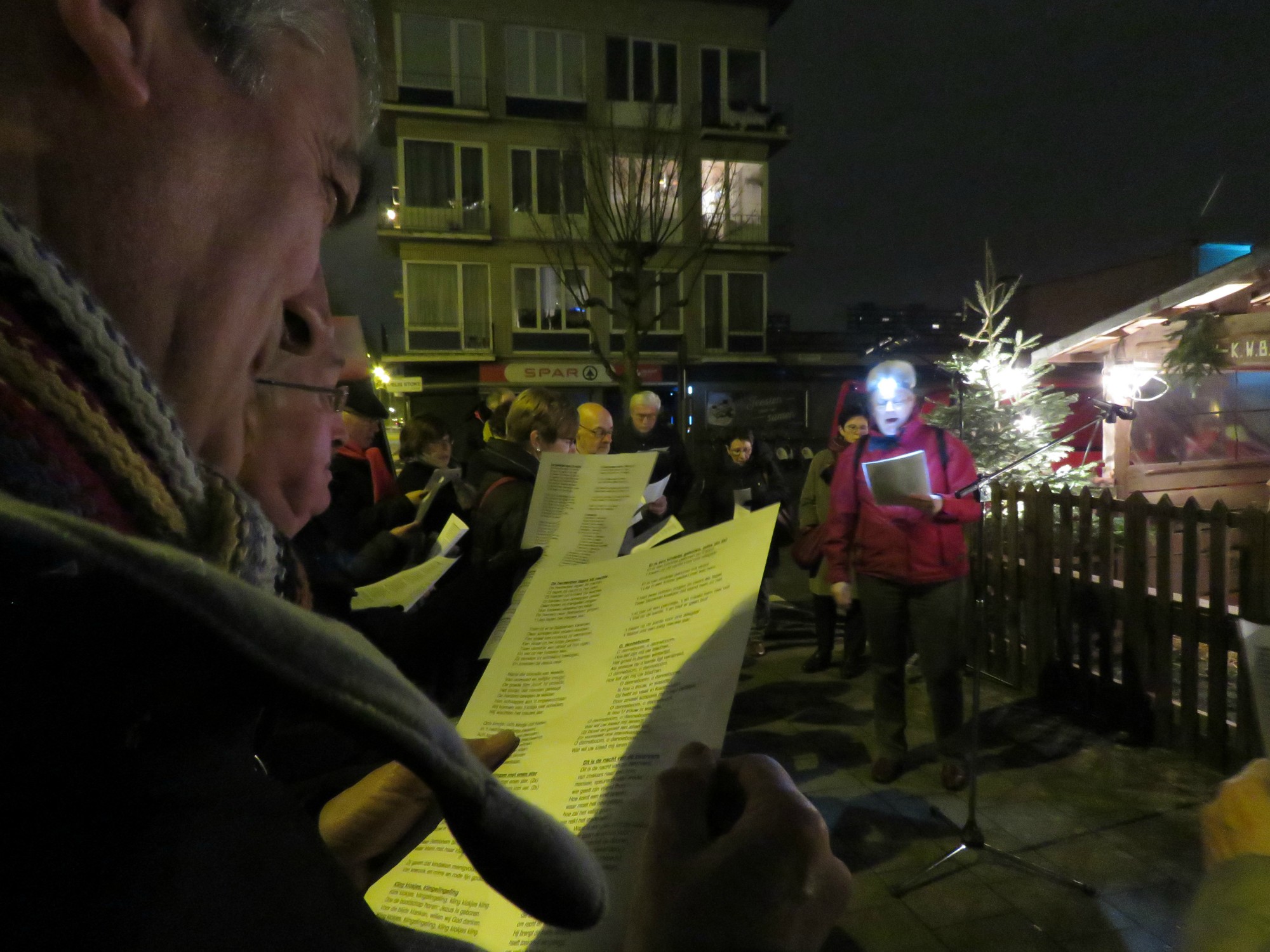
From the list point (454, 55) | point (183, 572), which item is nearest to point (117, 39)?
point (183, 572)

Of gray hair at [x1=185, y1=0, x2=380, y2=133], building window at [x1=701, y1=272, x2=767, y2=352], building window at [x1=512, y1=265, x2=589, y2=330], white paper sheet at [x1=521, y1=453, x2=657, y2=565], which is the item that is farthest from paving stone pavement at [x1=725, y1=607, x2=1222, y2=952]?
building window at [x1=701, y1=272, x2=767, y2=352]

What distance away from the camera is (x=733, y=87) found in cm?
2244

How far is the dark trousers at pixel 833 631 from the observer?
19.0ft

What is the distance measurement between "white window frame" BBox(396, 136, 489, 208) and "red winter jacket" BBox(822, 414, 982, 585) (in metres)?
19.8

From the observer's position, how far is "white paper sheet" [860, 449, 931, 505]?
3.73 metres

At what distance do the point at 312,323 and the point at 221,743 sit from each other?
1.47 ft

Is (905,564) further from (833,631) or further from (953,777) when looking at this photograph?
(833,631)

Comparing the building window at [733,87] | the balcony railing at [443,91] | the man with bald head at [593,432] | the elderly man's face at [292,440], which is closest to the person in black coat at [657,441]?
the man with bald head at [593,432]

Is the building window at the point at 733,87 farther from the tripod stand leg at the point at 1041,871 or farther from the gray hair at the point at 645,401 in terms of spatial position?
the tripod stand leg at the point at 1041,871

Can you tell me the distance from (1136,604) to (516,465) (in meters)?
4.07

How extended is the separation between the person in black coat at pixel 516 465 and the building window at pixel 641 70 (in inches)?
792

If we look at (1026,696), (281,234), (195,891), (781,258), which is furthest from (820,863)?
(781,258)

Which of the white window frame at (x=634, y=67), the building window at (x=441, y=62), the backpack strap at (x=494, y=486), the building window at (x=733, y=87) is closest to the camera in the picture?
the backpack strap at (x=494, y=486)

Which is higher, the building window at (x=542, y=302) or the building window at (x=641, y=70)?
the building window at (x=641, y=70)
